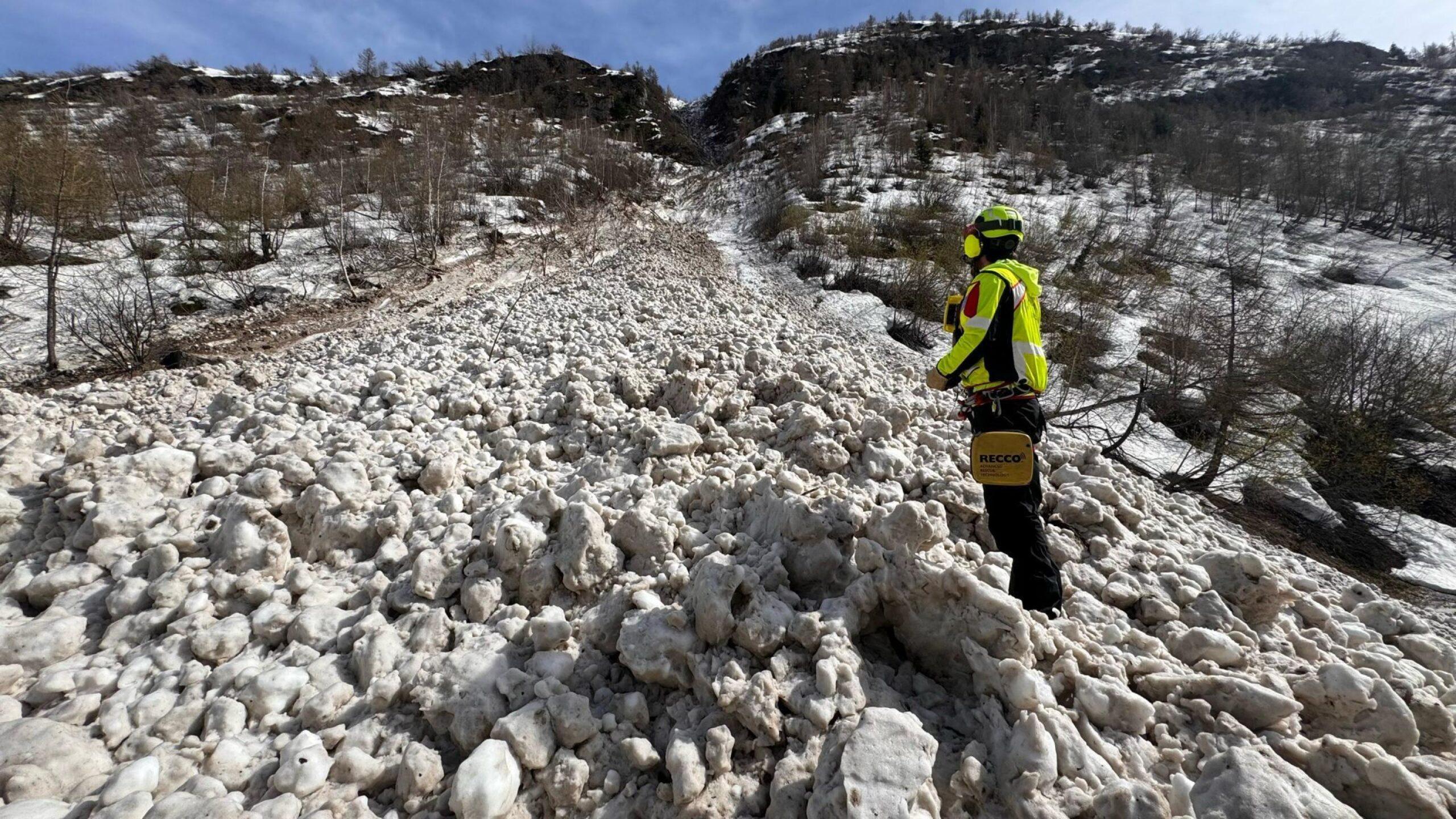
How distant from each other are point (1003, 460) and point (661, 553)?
1583 mm

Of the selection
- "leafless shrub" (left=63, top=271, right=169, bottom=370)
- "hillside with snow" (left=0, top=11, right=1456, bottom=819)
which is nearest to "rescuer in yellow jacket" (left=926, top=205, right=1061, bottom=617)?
"hillside with snow" (left=0, top=11, right=1456, bottom=819)

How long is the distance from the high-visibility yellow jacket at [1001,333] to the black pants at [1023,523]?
0.47 ft

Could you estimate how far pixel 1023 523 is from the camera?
7.21 ft

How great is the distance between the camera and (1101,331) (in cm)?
780

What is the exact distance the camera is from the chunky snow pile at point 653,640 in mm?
1474

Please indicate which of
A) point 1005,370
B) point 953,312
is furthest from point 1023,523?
point 953,312

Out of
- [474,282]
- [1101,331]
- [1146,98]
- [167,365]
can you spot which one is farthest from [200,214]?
[1146,98]

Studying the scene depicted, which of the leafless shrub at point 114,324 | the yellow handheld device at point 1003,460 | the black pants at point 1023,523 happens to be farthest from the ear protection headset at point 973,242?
the leafless shrub at point 114,324

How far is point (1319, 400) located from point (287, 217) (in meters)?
16.7

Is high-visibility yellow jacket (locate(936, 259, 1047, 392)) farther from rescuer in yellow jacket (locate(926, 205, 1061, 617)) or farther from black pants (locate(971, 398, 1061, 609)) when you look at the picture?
black pants (locate(971, 398, 1061, 609))

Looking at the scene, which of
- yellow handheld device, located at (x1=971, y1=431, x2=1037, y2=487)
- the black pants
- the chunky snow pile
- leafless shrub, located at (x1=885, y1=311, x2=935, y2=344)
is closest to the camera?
the chunky snow pile

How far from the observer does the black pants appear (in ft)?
6.70

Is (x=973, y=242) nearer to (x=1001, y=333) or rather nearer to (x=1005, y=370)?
(x=1001, y=333)

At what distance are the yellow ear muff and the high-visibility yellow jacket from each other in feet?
0.62
